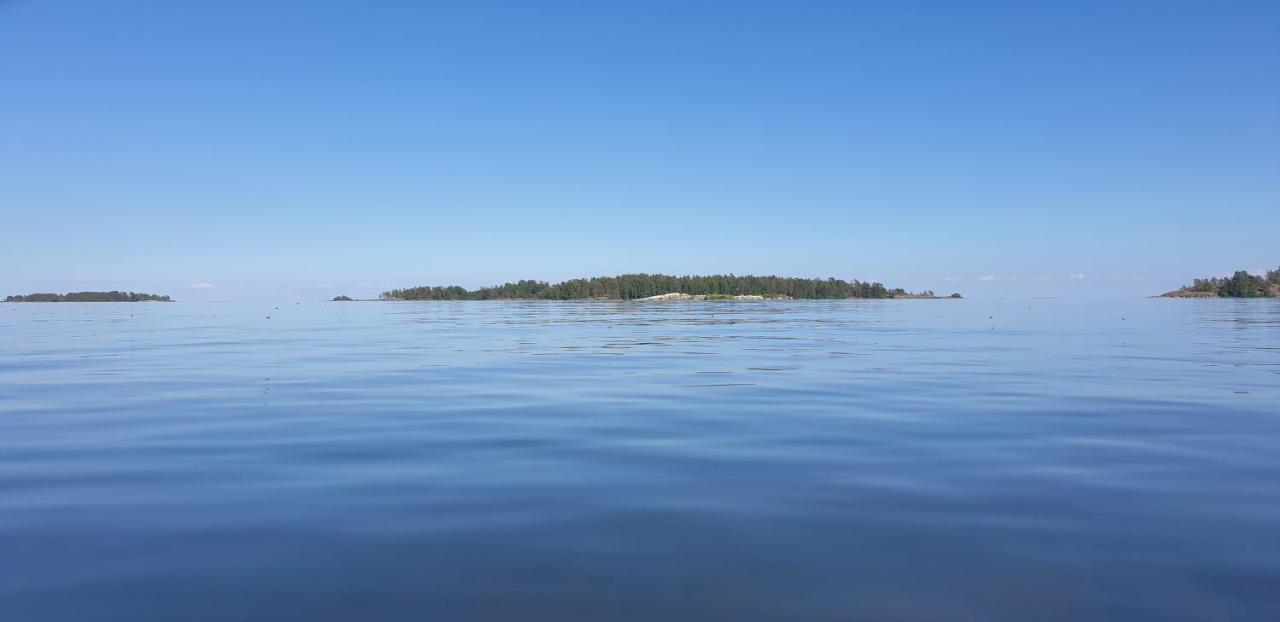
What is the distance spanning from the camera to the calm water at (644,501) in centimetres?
542

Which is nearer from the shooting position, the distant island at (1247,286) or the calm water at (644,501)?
the calm water at (644,501)

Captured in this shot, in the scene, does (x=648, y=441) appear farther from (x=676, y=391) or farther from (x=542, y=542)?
(x=676, y=391)

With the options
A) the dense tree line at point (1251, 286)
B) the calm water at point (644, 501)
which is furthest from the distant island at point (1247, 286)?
the calm water at point (644, 501)

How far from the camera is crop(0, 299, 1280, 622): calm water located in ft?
17.8

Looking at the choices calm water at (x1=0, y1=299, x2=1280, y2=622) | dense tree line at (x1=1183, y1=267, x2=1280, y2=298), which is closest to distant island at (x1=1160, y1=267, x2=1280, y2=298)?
dense tree line at (x1=1183, y1=267, x2=1280, y2=298)

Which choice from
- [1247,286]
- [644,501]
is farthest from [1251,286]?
[644,501]

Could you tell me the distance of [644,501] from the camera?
778 centimetres

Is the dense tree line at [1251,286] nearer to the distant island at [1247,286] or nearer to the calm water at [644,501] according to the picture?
the distant island at [1247,286]

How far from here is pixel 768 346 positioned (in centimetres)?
2961

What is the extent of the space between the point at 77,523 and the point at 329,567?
3.12 metres


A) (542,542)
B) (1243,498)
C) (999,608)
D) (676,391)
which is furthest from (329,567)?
(676,391)

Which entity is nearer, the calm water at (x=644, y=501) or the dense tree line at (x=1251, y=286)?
the calm water at (x=644, y=501)

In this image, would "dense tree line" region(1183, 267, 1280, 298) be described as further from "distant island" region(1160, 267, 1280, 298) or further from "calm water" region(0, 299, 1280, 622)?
"calm water" region(0, 299, 1280, 622)

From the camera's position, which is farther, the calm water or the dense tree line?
the dense tree line
